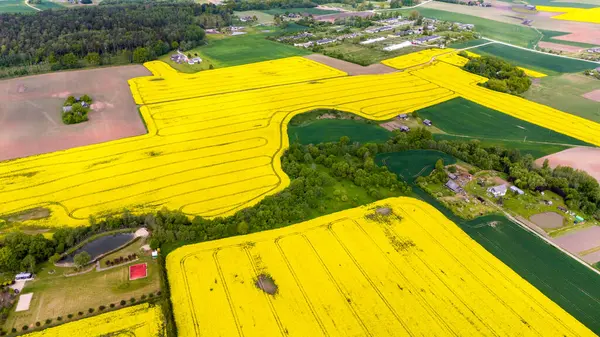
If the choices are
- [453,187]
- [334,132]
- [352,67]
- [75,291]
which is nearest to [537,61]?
[352,67]

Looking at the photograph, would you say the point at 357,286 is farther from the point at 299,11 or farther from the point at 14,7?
the point at 14,7

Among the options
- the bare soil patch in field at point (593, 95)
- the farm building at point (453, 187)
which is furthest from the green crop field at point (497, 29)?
the farm building at point (453, 187)

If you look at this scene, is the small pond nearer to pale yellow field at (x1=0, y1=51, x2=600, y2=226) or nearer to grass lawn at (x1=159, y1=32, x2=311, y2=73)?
pale yellow field at (x1=0, y1=51, x2=600, y2=226)

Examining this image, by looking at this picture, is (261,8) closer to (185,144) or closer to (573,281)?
(185,144)

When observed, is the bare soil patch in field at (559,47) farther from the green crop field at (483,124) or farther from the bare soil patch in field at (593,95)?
the green crop field at (483,124)

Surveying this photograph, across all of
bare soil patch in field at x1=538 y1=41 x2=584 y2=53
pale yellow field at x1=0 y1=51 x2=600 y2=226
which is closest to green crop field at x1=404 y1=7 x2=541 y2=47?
bare soil patch in field at x1=538 y1=41 x2=584 y2=53

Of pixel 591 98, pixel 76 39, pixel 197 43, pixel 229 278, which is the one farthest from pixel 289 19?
pixel 229 278
